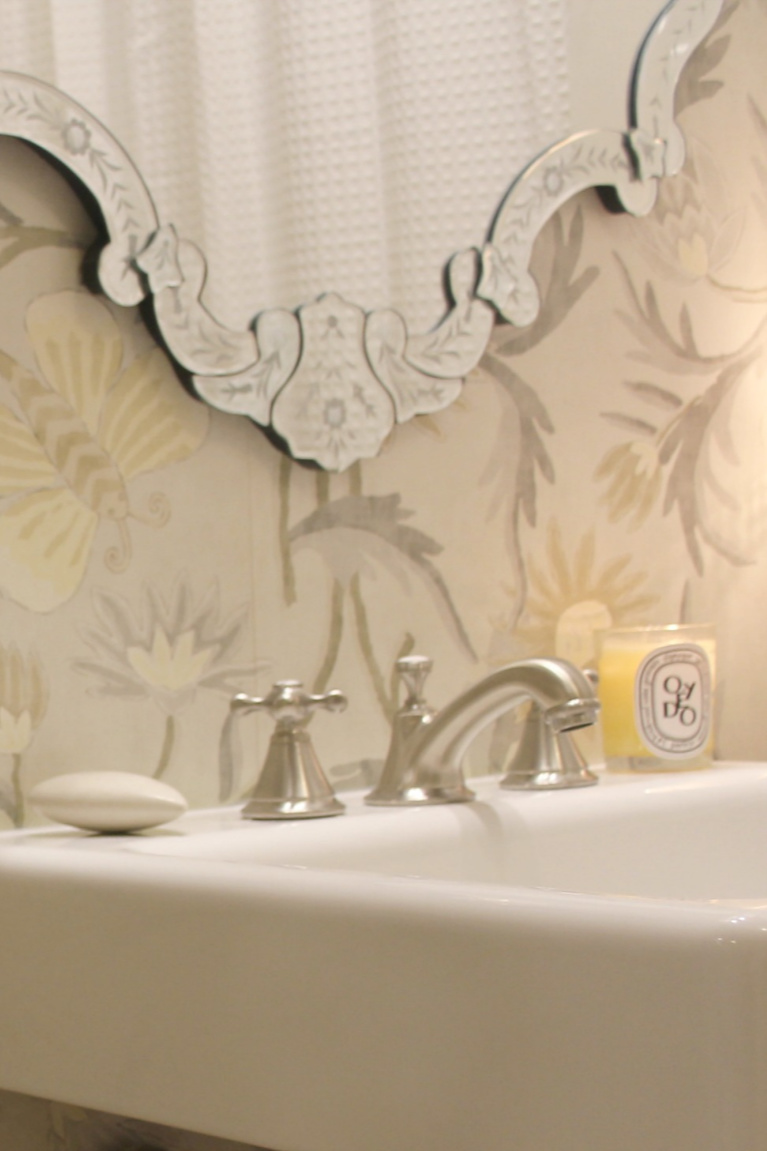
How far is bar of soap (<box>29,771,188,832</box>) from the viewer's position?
63cm

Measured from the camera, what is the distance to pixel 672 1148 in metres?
0.35

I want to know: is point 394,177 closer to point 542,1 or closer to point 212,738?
point 542,1

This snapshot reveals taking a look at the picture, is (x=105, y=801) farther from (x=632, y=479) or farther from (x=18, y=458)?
(x=632, y=479)

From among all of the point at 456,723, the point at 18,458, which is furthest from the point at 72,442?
the point at 456,723

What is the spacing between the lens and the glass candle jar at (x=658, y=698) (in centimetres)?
90

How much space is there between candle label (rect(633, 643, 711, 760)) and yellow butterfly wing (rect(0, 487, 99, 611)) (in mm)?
389

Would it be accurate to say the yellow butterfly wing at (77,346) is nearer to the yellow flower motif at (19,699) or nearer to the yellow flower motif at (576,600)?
the yellow flower motif at (19,699)

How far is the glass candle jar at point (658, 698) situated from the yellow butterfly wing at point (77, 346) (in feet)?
1.29

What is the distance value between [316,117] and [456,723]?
386 millimetres

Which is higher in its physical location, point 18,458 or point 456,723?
point 18,458

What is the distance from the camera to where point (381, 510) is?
866mm

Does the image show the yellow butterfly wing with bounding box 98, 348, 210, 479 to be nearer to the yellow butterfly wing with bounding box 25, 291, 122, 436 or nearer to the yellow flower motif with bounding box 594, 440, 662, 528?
the yellow butterfly wing with bounding box 25, 291, 122, 436

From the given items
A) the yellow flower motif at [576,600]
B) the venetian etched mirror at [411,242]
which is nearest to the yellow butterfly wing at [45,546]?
the venetian etched mirror at [411,242]

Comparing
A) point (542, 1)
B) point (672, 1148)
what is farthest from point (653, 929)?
point (542, 1)
